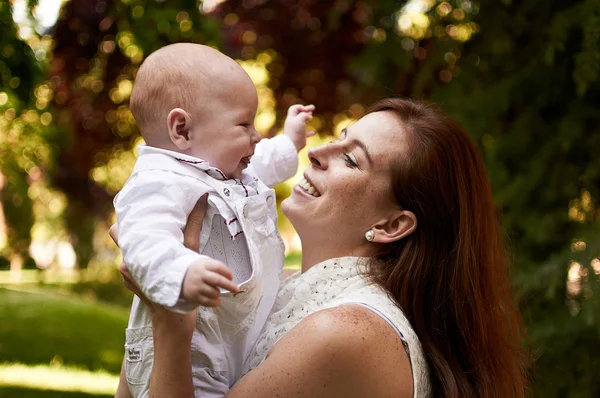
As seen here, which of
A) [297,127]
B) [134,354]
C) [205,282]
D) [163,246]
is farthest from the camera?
[297,127]

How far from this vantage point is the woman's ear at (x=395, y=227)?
2299mm

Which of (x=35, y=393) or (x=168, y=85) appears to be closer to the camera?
(x=168, y=85)

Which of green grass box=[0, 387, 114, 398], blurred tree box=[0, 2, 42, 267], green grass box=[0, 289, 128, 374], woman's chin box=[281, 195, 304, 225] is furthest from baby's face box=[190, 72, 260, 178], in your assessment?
green grass box=[0, 289, 128, 374]

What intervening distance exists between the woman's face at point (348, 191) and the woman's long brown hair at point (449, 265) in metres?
0.04

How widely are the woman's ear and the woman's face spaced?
0.02m

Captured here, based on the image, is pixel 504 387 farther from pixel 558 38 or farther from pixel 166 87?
pixel 558 38

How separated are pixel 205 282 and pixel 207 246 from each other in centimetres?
45

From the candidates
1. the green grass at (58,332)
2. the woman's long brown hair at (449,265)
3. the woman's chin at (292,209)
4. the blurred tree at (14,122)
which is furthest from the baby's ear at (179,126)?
the green grass at (58,332)

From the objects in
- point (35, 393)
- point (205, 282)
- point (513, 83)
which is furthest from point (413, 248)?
point (35, 393)

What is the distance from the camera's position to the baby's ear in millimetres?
1975

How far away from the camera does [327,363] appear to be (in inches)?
76.3

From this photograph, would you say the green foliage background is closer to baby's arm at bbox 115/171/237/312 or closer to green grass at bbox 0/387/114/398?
baby's arm at bbox 115/171/237/312

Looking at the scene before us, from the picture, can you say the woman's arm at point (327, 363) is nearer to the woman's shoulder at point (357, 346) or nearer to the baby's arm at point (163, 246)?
the woman's shoulder at point (357, 346)

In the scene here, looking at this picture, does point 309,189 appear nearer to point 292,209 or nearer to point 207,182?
point 292,209
